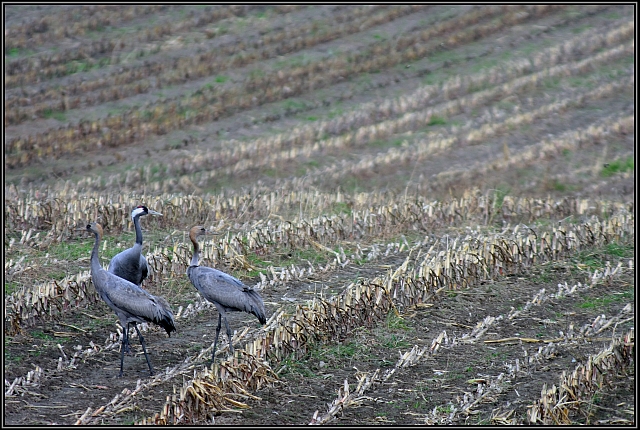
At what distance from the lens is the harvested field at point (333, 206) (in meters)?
7.24

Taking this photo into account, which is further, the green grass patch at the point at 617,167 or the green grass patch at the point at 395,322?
the green grass patch at the point at 617,167

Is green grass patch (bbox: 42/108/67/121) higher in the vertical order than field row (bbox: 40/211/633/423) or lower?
higher

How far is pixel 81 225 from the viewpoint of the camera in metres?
12.1

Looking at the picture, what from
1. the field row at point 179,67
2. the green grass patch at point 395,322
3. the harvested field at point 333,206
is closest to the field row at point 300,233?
the harvested field at point 333,206

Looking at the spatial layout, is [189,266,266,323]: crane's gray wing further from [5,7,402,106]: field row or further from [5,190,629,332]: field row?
[5,7,402,106]: field row

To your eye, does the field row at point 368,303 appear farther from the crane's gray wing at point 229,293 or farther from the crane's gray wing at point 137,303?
the crane's gray wing at point 137,303

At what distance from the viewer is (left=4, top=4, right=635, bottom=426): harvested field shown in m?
7.24

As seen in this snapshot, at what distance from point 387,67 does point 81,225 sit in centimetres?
1436

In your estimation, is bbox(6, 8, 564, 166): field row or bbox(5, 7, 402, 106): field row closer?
bbox(6, 8, 564, 166): field row

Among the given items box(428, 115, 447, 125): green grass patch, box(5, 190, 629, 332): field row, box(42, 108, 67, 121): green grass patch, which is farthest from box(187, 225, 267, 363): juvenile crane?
box(428, 115, 447, 125): green grass patch

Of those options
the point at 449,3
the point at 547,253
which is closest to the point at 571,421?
the point at 547,253

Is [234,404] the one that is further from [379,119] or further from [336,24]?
[336,24]

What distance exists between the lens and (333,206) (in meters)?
14.1

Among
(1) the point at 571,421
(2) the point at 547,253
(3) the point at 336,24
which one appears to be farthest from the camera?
(3) the point at 336,24
